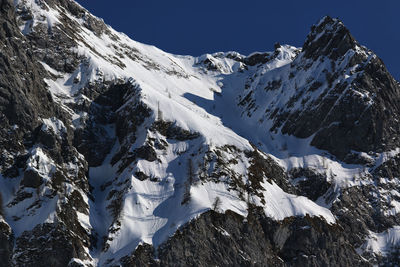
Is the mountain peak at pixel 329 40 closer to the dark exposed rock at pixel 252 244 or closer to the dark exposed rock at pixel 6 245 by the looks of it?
the dark exposed rock at pixel 252 244

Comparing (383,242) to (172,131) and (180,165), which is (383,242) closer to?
(180,165)

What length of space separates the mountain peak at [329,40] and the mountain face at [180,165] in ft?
2.01

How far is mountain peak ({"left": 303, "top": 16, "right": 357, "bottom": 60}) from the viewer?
158 metres

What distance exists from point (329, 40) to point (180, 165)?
2520 inches

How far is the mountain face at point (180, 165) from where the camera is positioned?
101500 mm

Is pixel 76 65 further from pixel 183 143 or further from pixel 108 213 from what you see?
pixel 108 213

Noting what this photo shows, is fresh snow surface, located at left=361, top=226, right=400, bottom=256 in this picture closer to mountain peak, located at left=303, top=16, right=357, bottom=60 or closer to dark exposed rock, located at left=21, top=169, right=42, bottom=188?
mountain peak, located at left=303, top=16, right=357, bottom=60

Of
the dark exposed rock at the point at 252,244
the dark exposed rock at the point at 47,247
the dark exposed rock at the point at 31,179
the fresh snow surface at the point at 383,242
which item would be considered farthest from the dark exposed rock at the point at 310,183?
the dark exposed rock at the point at 31,179

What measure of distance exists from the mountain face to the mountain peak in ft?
2.01

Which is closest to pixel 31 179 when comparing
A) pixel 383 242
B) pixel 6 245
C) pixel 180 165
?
pixel 6 245

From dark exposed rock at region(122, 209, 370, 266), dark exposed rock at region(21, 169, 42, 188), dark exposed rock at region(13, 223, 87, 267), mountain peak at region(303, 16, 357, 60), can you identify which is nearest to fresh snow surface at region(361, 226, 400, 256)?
dark exposed rock at region(122, 209, 370, 266)

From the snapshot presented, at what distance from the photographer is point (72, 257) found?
9606 centimetres

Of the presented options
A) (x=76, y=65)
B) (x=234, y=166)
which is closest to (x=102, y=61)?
(x=76, y=65)

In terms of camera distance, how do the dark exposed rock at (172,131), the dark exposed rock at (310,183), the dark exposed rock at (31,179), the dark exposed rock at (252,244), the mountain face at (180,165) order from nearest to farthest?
the dark exposed rock at (252,244)
the mountain face at (180,165)
the dark exposed rock at (31,179)
the dark exposed rock at (172,131)
the dark exposed rock at (310,183)
